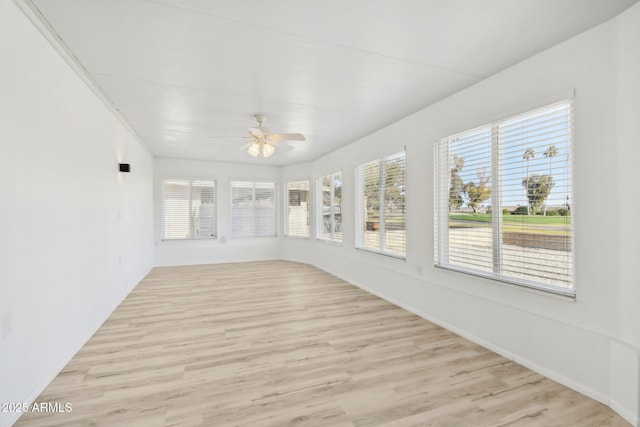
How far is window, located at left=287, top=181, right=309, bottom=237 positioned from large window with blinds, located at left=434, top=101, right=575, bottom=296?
15.0ft

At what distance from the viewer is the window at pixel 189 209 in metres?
7.29

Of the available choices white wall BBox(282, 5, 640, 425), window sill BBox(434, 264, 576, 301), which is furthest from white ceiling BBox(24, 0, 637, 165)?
window sill BBox(434, 264, 576, 301)

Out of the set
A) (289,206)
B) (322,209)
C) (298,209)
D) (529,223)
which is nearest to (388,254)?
(529,223)

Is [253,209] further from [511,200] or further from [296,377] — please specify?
[511,200]

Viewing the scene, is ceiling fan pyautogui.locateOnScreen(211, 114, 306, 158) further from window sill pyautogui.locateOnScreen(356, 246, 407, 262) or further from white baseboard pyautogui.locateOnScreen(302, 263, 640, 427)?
white baseboard pyautogui.locateOnScreen(302, 263, 640, 427)

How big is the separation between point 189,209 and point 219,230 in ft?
2.93

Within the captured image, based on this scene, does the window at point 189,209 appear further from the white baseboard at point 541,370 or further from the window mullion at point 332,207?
the white baseboard at point 541,370

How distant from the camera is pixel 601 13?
1.98 m

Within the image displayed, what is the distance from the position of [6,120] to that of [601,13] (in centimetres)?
382

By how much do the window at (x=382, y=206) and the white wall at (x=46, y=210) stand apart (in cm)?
376

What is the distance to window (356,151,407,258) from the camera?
4355 mm

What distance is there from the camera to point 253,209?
8.10 meters

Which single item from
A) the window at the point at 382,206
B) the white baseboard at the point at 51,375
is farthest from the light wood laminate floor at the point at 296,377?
the window at the point at 382,206

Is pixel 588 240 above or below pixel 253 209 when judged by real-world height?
below
